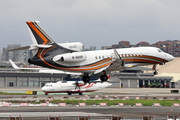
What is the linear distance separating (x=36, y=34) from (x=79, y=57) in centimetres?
724

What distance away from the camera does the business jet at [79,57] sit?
56.8 meters

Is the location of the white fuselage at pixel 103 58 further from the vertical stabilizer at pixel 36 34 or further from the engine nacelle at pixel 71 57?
the vertical stabilizer at pixel 36 34

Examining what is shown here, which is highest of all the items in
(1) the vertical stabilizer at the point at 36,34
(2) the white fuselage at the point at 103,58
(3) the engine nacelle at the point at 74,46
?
(1) the vertical stabilizer at the point at 36,34

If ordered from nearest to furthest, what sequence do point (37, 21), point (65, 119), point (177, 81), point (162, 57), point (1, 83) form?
point (65, 119) < point (37, 21) < point (162, 57) < point (1, 83) < point (177, 81)

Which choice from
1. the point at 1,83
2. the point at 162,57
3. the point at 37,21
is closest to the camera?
the point at 37,21

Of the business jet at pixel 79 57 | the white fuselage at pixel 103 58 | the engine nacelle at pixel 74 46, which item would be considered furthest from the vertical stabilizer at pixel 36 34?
the white fuselage at pixel 103 58

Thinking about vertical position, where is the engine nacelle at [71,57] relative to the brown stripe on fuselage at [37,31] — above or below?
below

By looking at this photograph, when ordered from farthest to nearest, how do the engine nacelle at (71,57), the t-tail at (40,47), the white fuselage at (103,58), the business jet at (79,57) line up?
the white fuselage at (103,58), the engine nacelle at (71,57), the business jet at (79,57), the t-tail at (40,47)

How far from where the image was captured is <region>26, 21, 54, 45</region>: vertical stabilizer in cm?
5667

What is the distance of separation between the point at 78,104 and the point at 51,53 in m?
8.52

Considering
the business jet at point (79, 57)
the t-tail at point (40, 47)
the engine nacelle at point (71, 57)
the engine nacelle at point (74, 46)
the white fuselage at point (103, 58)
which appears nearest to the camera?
the t-tail at point (40, 47)

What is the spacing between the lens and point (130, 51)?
6234 centimetres

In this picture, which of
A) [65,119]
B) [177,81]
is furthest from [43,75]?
[65,119]

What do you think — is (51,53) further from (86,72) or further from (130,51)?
(130,51)
